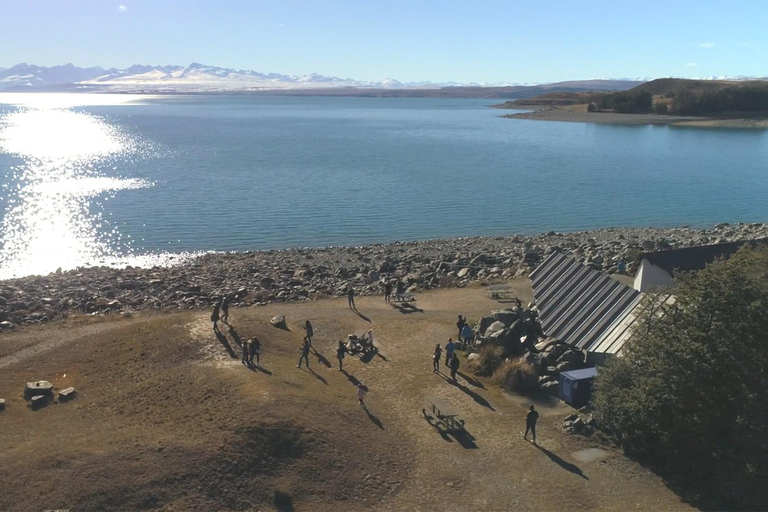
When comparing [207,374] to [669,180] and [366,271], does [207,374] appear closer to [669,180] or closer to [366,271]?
[366,271]

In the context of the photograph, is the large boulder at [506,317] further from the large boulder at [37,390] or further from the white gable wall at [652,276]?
the large boulder at [37,390]

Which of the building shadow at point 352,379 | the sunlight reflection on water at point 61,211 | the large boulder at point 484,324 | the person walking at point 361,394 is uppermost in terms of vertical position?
the large boulder at point 484,324

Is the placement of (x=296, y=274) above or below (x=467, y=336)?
below

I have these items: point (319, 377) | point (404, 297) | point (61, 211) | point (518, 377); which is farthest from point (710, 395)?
point (61, 211)

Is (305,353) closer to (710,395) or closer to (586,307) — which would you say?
(586,307)

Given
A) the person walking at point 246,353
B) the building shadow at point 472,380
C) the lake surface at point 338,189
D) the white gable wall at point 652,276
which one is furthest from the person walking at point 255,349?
the lake surface at point 338,189

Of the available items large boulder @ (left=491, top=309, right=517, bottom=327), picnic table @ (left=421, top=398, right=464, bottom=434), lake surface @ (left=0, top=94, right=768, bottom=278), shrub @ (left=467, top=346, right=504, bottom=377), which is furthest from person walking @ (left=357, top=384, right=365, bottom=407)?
lake surface @ (left=0, top=94, right=768, bottom=278)

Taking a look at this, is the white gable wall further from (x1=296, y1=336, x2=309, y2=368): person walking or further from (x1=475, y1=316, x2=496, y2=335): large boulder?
(x1=296, y1=336, x2=309, y2=368): person walking
